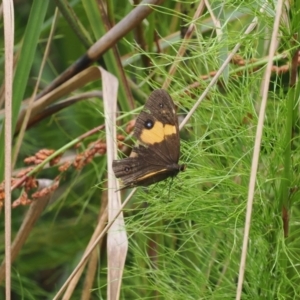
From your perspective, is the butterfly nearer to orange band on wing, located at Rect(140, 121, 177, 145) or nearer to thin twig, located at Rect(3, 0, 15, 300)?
orange band on wing, located at Rect(140, 121, 177, 145)

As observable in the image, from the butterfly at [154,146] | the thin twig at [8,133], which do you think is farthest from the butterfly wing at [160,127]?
the thin twig at [8,133]

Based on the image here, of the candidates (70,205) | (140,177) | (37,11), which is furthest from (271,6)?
(70,205)

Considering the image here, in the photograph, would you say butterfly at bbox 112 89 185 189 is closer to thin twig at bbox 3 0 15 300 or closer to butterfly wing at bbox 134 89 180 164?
butterfly wing at bbox 134 89 180 164

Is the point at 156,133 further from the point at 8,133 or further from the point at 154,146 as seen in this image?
the point at 8,133

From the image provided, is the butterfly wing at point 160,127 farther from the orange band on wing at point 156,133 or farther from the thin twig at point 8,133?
the thin twig at point 8,133

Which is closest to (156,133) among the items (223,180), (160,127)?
(160,127)

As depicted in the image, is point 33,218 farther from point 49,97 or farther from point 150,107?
point 150,107

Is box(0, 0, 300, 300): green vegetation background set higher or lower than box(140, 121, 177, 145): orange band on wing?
lower

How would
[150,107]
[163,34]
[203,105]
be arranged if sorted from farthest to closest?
[163,34] < [203,105] < [150,107]

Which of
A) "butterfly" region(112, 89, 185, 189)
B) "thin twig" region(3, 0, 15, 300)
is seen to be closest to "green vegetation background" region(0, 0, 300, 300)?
"butterfly" region(112, 89, 185, 189)
